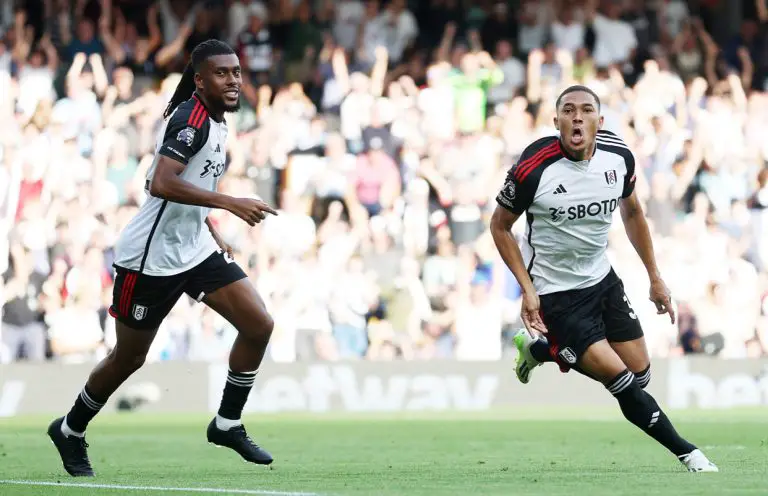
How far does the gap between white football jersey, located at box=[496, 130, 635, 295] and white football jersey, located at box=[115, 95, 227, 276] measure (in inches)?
70.6

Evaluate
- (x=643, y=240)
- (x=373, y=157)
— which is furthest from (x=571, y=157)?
(x=373, y=157)

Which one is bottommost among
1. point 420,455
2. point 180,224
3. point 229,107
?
point 420,455

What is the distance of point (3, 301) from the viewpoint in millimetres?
18406

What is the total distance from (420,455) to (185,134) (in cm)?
366

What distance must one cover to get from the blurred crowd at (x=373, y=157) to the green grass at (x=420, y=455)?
1809 millimetres

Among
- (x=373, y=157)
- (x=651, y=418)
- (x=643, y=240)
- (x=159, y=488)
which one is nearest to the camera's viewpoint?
(x=159, y=488)

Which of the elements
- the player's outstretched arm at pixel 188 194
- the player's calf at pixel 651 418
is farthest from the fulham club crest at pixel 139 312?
the player's calf at pixel 651 418

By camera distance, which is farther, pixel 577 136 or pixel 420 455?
pixel 420 455

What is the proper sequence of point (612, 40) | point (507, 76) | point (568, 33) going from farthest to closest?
1. point (612, 40)
2. point (568, 33)
3. point (507, 76)

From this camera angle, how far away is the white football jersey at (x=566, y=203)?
30.2ft

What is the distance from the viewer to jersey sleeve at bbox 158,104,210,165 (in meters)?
8.91

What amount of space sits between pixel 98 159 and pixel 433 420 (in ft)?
20.3

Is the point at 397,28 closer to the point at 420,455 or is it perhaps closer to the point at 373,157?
the point at 373,157

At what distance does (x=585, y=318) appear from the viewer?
9.23m
